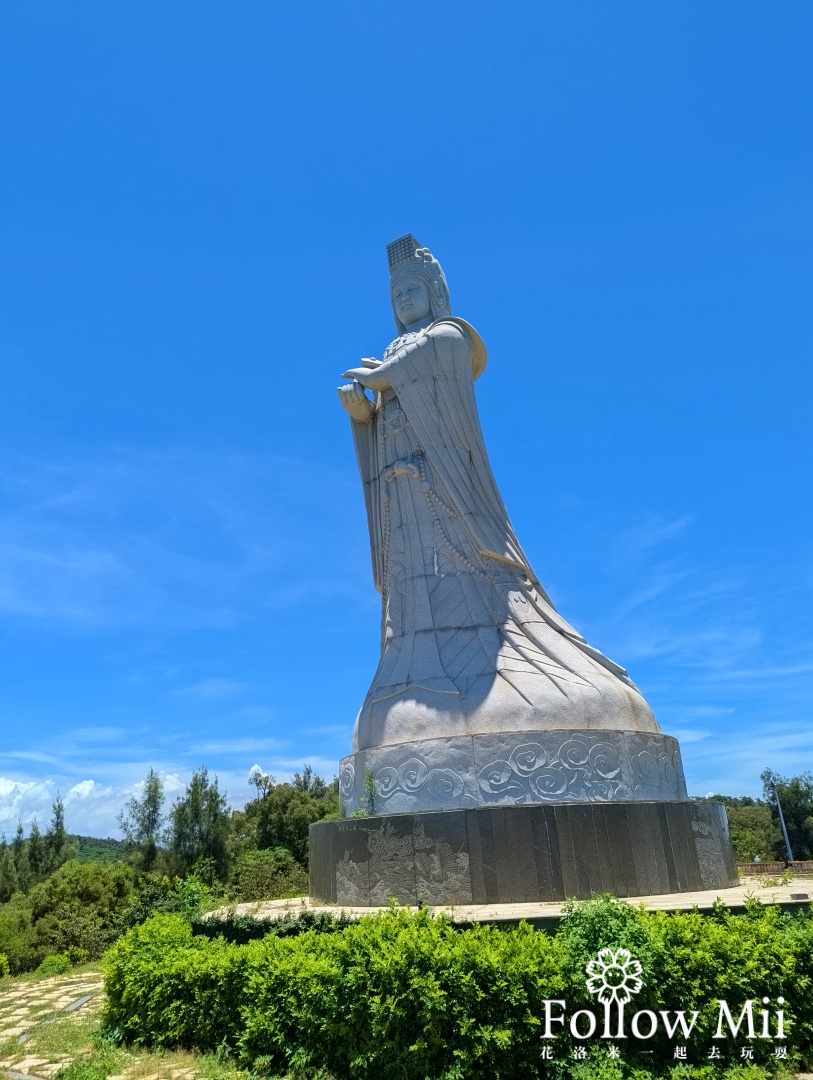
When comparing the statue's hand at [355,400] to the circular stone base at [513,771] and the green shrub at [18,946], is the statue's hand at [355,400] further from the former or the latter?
the green shrub at [18,946]

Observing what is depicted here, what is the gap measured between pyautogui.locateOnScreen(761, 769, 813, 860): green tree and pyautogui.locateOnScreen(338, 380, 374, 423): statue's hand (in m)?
29.4

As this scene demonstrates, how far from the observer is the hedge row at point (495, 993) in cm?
390

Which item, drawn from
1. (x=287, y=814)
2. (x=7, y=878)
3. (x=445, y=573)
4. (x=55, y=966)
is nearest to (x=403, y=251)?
(x=445, y=573)

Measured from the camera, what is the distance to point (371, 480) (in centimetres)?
1112

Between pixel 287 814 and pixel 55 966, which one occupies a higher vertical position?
pixel 287 814

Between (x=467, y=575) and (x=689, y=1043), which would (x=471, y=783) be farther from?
(x=689, y=1043)

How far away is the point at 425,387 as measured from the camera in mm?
10250

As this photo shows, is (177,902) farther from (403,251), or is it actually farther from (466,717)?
(403,251)

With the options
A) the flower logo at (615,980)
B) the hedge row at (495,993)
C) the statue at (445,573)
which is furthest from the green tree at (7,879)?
the flower logo at (615,980)

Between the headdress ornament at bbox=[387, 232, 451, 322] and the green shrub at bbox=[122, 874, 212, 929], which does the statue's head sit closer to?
the headdress ornament at bbox=[387, 232, 451, 322]

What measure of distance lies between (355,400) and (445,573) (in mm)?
2952

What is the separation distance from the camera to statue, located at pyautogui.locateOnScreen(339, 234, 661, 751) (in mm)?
8383

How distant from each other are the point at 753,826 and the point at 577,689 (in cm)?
2812

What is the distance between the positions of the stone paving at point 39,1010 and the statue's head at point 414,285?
9055 millimetres
